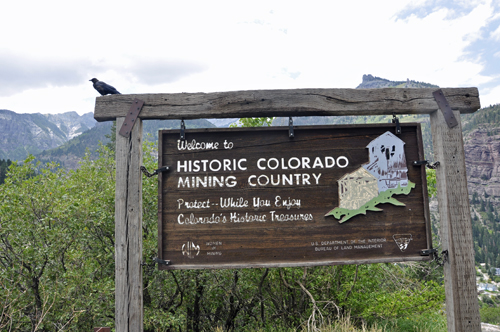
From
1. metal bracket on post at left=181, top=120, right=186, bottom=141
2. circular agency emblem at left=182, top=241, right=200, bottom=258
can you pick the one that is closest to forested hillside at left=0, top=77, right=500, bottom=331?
circular agency emblem at left=182, top=241, right=200, bottom=258

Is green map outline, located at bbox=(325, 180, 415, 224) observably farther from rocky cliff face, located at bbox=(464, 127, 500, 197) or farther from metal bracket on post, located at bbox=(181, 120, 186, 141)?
rocky cliff face, located at bbox=(464, 127, 500, 197)

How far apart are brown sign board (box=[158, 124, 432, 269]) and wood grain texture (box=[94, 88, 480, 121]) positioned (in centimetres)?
18

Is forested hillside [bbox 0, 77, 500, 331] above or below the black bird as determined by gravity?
below

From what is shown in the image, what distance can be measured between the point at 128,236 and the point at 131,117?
1.09 m

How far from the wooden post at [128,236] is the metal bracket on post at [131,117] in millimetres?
36

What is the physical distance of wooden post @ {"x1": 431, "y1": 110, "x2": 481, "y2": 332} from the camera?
2812mm

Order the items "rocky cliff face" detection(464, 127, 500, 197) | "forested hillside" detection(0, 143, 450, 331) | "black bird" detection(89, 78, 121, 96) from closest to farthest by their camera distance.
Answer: "black bird" detection(89, 78, 121, 96) → "forested hillside" detection(0, 143, 450, 331) → "rocky cliff face" detection(464, 127, 500, 197)

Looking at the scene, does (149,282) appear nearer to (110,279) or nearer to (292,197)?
(110,279)

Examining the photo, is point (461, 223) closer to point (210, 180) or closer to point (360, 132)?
point (360, 132)

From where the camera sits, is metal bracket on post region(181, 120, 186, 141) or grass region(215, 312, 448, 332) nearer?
metal bracket on post region(181, 120, 186, 141)

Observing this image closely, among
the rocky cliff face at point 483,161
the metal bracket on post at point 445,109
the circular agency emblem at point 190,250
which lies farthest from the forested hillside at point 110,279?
Answer: the rocky cliff face at point 483,161

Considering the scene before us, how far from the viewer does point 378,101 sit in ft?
9.86

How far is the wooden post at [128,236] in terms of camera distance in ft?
9.20

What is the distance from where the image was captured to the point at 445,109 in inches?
117
